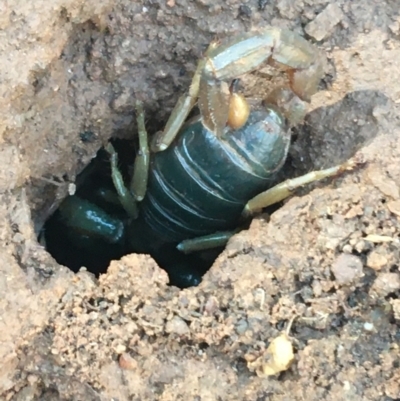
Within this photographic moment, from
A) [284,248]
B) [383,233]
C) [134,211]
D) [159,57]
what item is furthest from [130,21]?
[383,233]

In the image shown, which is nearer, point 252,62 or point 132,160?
point 252,62

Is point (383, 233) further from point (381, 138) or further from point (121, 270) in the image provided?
point (121, 270)

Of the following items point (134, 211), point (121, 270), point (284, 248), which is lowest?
point (134, 211)

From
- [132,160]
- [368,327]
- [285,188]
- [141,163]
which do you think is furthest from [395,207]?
[132,160]

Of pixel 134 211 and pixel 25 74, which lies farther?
pixel 134 211

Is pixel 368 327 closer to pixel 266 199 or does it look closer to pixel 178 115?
pixel 266 199

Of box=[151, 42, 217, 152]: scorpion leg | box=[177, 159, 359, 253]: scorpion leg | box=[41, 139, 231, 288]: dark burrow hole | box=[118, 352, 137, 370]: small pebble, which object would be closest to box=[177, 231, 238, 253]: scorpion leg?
box=[177, 159, 359, 253]: scorpion leg

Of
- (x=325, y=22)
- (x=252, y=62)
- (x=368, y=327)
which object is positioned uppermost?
(x=252, y=62)

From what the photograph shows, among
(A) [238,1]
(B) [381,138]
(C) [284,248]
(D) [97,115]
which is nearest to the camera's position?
(C) [284,248]
